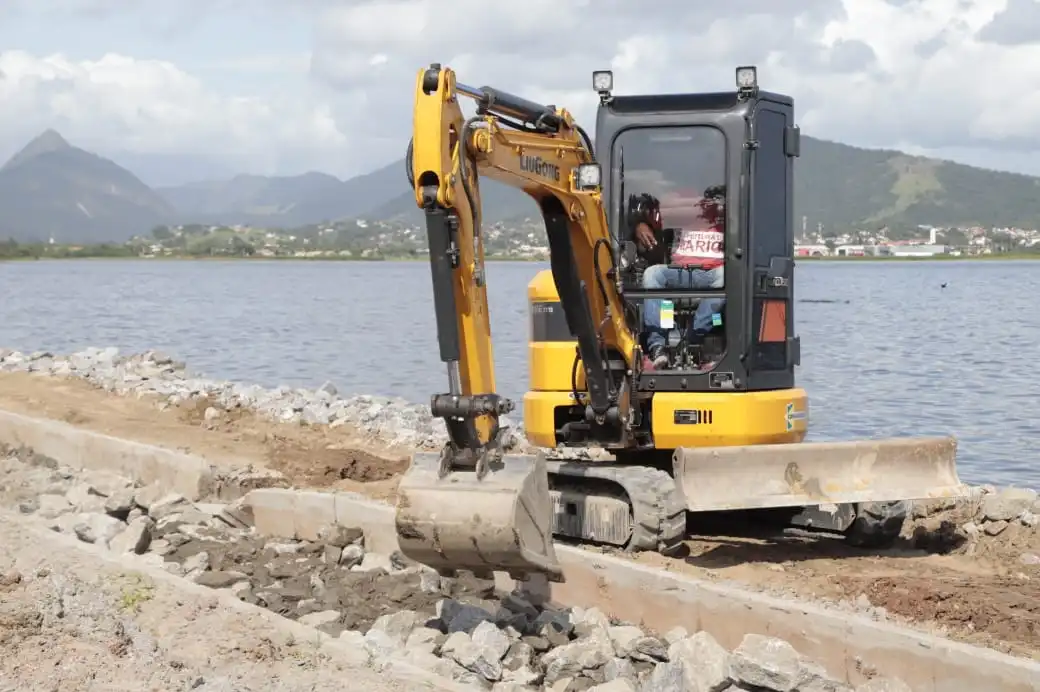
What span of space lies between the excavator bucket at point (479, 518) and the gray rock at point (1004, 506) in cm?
468

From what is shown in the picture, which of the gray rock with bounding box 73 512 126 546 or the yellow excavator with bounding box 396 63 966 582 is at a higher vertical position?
the yellow excavator with bounding box 396 63 966 582

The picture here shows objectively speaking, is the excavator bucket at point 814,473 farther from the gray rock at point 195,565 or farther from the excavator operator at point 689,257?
the gray rock at point 195,565

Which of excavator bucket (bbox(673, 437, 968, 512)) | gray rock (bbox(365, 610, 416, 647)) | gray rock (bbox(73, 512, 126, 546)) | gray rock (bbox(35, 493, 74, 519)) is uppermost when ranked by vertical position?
excavator bucket (bbox(673, 437, 968, 512))

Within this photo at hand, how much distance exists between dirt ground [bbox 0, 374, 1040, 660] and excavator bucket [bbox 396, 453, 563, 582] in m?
2.04

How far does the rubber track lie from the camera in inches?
347

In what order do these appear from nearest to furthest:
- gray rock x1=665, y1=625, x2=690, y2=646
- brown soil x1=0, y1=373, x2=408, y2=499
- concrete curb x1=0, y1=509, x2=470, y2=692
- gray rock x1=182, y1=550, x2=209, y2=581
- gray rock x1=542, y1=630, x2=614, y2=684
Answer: concrete curb x1=0, y1=509, x2=470, y2=692 → gray rock x1=542, y1=630, x2=614, y2=684 → gray rock x1=665, y1=625, x2=690, y2=646 → gray rock x1=182, y1=550, x2=209, y2=581 → brown soil x1=0, y1=373, x2=408, y2=499

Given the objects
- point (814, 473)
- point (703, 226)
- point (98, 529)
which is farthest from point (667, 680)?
point (98, 529)

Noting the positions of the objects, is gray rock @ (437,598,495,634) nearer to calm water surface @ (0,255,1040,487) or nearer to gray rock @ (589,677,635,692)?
→ gray rock @ (589,677,635,692)

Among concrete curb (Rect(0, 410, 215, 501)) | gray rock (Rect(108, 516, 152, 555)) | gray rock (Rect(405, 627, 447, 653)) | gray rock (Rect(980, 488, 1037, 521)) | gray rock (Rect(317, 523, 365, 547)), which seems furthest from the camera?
concrete curb (Rect(0, 410, 215, 501))

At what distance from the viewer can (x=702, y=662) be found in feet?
22.0

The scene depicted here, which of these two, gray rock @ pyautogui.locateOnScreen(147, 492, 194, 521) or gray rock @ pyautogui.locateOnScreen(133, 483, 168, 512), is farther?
gray rock @ pyautogui.locateOnScreen(133, 483, 168, 512)

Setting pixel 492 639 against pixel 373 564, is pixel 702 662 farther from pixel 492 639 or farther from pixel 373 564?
pixel 373 564

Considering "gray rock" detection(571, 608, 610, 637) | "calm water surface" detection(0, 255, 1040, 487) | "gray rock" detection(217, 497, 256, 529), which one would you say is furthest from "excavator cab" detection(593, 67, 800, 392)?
"calm water surface" detection(0, 255, 1040, 487)

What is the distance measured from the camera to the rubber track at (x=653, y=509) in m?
8.80
